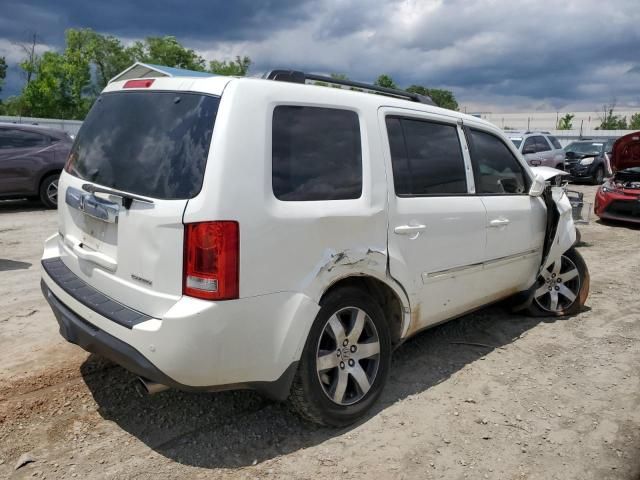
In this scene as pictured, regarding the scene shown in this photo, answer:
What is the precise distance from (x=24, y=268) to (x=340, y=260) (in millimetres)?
4785

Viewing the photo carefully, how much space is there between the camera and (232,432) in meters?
3.05

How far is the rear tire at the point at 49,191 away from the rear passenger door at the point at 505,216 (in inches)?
348

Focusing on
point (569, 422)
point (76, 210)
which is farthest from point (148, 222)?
point (569, 422)

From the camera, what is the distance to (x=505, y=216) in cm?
412

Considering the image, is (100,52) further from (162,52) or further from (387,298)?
(387,298)

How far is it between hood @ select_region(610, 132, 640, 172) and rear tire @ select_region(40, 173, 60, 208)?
35.2 ft

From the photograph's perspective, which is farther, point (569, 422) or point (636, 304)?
point (636, 304)

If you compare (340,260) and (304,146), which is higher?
(304,146)

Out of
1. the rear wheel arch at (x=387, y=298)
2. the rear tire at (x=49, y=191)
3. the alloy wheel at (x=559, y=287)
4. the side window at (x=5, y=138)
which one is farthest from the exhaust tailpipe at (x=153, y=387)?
the side window at (x=5, y=138)

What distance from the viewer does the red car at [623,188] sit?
411 inches

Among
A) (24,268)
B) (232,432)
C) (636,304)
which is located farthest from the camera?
(24,268)

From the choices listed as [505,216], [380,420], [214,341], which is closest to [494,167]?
[505,216]

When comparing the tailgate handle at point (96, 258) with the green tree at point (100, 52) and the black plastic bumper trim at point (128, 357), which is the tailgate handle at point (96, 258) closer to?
the black plastic bumper trim at point (128, 357)

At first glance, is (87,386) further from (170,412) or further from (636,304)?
Result: (636,304)
